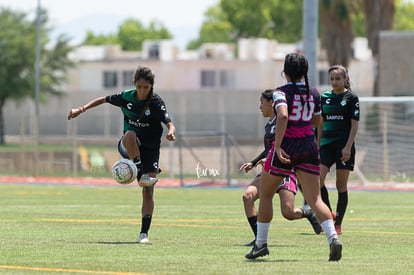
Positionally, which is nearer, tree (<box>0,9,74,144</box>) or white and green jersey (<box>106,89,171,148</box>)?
white and green jersey (<box>106,89,171,148</box>)

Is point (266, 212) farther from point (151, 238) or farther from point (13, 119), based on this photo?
point (13, 119)

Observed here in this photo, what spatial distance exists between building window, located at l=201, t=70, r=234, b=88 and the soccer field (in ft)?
196

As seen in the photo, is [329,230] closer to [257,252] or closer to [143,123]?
[257,252]

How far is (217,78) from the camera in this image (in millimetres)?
86750

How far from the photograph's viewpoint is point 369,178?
3712 cm

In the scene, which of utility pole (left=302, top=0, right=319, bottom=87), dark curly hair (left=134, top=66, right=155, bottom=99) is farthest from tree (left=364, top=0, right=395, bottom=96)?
dark curly hair (left=134, top=66, right=155, bottom=99)

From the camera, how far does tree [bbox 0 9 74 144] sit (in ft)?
241

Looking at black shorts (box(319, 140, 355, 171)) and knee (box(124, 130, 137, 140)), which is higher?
knee (box(124, 130, 137, 140))

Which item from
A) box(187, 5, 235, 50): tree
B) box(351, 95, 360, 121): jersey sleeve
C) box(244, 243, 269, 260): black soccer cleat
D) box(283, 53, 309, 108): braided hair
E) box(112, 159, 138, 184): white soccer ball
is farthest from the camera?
box(187, 5, 235, 50): tree

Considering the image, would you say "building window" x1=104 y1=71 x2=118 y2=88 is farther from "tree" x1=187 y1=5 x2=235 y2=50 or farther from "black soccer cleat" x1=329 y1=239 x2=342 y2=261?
"black soccer cleat" x1=329 y1=239 x2=342 y2=261

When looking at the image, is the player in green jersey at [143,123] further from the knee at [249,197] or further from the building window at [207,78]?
the building window at [207,78]

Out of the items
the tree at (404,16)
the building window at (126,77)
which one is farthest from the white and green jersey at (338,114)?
the tree at (404,16)

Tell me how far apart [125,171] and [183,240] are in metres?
1.18

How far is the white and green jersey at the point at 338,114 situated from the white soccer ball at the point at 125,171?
3.26m
